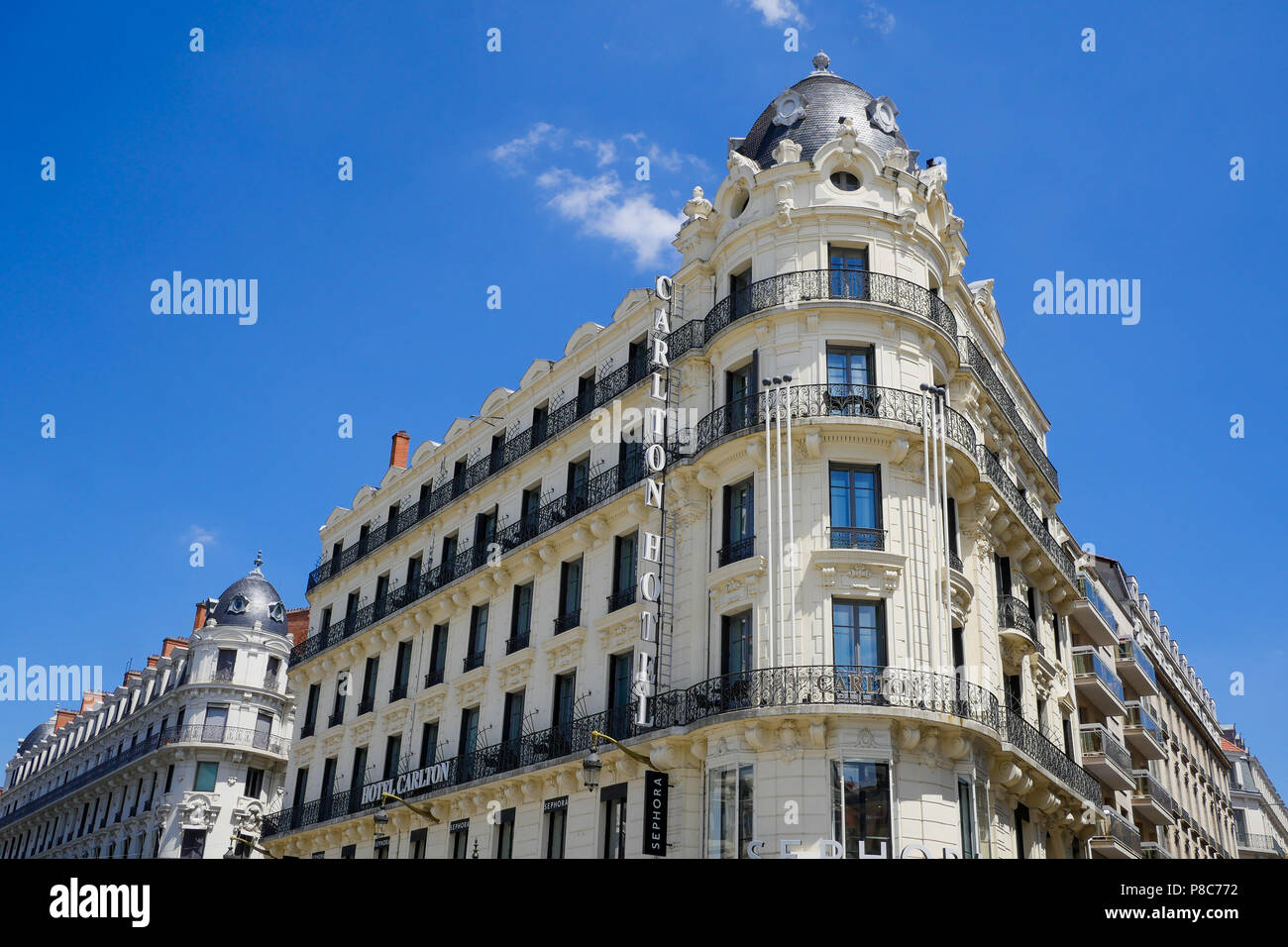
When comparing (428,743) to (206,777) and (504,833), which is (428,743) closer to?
(504,833)

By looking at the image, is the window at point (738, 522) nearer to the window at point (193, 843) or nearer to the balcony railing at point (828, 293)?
the balcony railing at point (828, 293)

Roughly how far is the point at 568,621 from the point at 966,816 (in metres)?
11.0

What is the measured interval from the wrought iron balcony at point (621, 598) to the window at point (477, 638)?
19.7 ft

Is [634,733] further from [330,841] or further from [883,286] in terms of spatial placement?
[330,841]

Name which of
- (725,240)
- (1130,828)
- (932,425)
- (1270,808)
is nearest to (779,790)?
(932,425)

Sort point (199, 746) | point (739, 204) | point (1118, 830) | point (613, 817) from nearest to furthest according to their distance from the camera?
point (613, 817), point (739, 204), point (1118, 830), point (199, 746)

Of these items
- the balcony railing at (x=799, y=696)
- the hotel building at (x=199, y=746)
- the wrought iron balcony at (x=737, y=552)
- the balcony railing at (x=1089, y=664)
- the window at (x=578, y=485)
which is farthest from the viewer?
the hotel building at (x=199, y=746)

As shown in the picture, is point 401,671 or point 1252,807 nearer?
point 401,671

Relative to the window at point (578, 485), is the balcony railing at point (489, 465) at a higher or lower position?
higher

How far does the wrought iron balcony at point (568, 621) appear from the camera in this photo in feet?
95.8

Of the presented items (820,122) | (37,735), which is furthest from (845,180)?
(37,735)

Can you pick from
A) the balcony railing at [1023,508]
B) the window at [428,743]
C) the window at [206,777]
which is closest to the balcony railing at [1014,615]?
the balcony railing at [1023,508]

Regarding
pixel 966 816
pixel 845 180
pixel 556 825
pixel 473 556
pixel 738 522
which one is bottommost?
pixel 556 825

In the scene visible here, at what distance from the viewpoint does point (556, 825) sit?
27.0 meters
